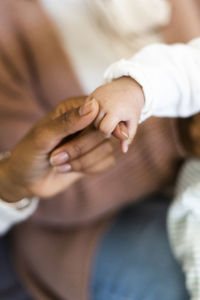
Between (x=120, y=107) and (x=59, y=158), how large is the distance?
0.32ft

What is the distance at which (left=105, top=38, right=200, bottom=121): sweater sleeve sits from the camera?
38 centimetres

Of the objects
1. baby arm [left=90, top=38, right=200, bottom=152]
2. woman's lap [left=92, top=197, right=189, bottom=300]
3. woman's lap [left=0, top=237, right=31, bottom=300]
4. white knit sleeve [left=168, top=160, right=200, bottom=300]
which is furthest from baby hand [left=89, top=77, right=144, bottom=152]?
woman's lap [left=0, top=237, right=31, bottom=300]

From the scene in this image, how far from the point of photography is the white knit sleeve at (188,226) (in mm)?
523

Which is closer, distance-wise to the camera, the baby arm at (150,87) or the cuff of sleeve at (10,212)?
the baby arm at (150,87)

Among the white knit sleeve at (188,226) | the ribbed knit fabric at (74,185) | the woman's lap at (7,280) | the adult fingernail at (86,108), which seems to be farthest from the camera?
the woman's lap at (7,280)

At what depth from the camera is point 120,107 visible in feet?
1.18

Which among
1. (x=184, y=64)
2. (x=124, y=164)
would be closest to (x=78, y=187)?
(x=124, y=164)

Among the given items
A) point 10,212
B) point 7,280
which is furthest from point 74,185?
point 7,280

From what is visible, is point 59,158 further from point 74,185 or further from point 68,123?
point 74,185

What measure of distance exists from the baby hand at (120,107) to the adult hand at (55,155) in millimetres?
13

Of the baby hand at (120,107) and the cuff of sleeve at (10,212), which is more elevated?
the baby hand at (120,107)

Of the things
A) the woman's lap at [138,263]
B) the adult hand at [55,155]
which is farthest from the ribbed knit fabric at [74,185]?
the adult hand at [55,155]

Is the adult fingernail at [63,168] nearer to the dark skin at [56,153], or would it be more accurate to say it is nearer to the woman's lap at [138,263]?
the dark skin at [56,153]

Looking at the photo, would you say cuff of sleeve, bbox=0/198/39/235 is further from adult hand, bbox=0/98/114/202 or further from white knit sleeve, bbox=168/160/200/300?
white knit sleeve, bbox=168/160/200/300
